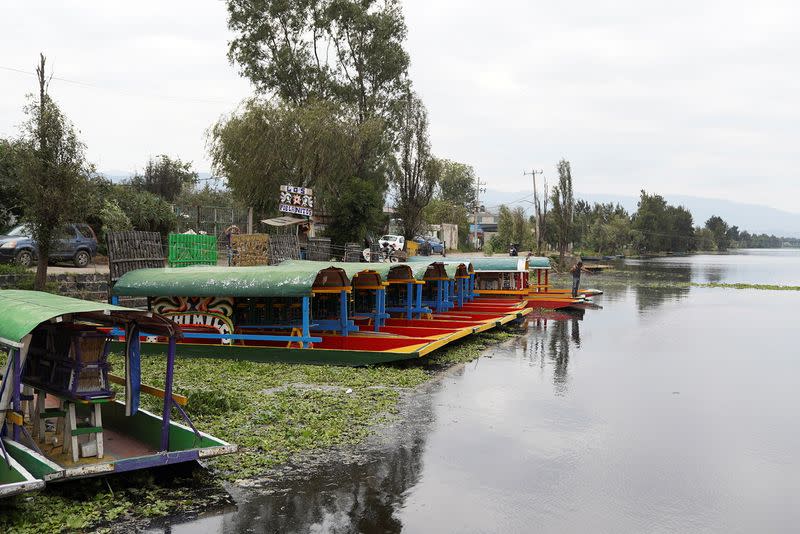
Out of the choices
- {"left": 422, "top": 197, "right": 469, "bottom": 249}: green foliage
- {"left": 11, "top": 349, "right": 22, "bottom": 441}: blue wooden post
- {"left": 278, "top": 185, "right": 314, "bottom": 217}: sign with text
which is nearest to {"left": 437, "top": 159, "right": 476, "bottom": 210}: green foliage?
{"left": 422, "top": 197, "right": 469, "bottom": 249}: green foliage

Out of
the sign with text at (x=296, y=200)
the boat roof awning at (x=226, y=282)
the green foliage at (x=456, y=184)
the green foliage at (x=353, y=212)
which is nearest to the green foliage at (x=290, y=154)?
the green foliage at (x=353, y=212)

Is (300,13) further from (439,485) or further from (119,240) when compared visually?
(439,485)

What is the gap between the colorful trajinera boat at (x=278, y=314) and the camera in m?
18.2

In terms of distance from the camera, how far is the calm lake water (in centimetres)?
912

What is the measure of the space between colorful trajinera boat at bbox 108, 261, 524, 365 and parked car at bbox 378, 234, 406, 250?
28555 mm

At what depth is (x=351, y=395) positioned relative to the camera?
15039 mm

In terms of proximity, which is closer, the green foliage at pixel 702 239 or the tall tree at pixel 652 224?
the tall tree at pixel 652 224

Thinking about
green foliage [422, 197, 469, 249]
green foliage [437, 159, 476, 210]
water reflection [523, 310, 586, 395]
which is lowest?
water reflection [523, 310, 586, 395]

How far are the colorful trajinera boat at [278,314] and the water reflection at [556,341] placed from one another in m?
2.55

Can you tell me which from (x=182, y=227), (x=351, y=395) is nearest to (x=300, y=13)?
(x=182, y=227)

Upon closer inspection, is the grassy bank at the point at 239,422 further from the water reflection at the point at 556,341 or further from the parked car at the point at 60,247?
the parked car at the point at 60,247

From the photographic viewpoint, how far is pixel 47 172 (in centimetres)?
2189

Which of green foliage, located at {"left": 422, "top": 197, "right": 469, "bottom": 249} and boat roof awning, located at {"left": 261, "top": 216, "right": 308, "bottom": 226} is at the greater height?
green foliage, located at {"left": 422, "top": 197, "right": 469, "bottom": 249}

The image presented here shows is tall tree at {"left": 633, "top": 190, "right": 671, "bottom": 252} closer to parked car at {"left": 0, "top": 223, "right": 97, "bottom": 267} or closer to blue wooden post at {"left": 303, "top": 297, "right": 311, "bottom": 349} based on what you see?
parked car at {"left": 0, "top": 223, "right": 97, "bottom": 267}
